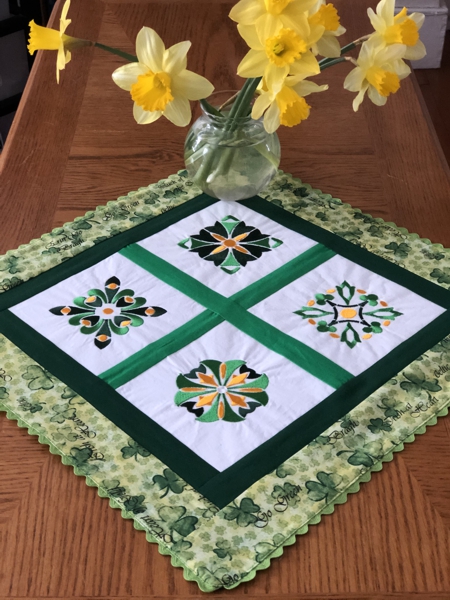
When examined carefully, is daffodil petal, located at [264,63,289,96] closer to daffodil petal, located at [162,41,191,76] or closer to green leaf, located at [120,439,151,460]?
daffodil petal, located at [162,41,191,76]

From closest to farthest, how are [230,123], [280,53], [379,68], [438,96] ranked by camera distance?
[280,53], [379,68], [230,123], [438,96]

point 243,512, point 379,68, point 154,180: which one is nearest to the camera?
point 243,512

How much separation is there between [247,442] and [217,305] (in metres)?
0.25

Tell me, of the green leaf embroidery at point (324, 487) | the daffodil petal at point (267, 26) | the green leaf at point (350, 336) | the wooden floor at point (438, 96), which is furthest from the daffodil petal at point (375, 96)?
the wooden floor at point (438, 96)

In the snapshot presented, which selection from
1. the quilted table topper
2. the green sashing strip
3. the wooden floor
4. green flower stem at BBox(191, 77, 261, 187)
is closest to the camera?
the quilted table topper

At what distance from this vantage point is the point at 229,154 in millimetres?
1153

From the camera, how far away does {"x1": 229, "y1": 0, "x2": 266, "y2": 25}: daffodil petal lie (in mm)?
889

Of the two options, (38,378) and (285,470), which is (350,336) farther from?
(38,378)

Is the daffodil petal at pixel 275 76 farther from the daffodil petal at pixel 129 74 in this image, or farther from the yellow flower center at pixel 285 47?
the daffodil petal at pixel 129 74

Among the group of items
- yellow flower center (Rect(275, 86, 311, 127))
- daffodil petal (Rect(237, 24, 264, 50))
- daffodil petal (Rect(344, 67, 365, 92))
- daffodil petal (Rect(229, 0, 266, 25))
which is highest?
daffodil petal (Rect(344, 67, 365, 92))

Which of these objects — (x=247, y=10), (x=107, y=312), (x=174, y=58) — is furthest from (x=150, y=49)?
(x=107, y=312)

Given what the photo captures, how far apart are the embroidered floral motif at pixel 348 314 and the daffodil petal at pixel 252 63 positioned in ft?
1.09

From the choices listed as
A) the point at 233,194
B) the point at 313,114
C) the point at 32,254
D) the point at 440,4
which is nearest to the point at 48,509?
the point at 32,254

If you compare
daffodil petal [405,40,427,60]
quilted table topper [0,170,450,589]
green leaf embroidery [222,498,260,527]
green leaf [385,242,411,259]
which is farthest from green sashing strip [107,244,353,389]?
daffodil petal [405,40,427,60]
